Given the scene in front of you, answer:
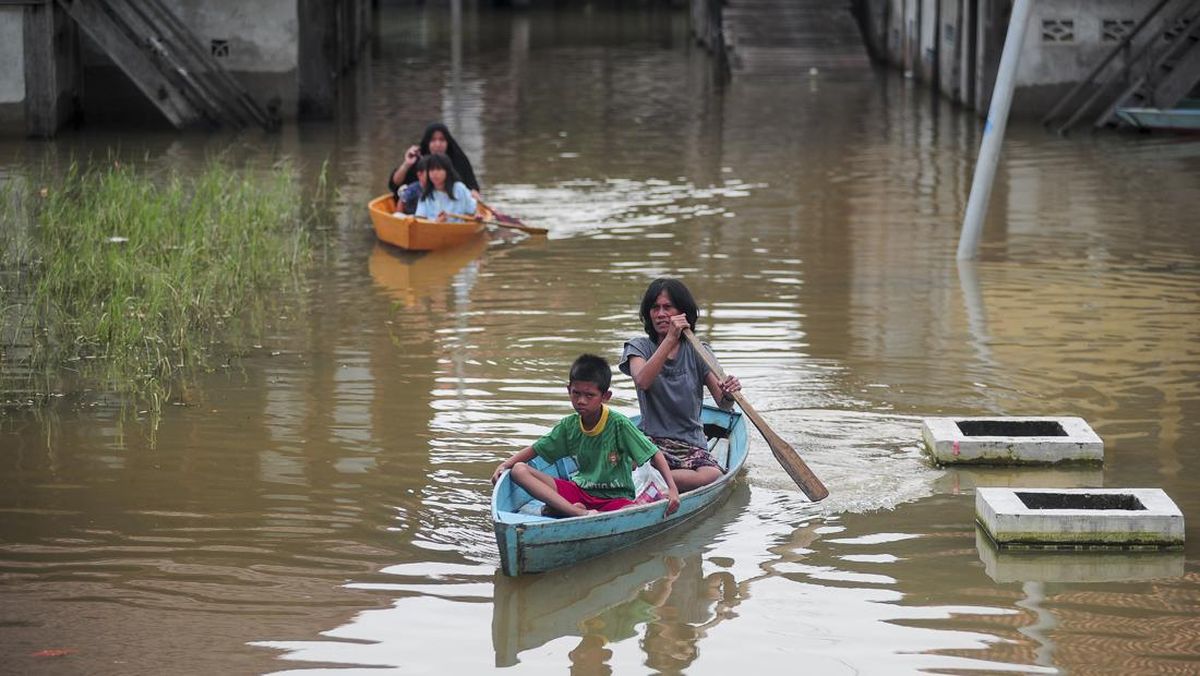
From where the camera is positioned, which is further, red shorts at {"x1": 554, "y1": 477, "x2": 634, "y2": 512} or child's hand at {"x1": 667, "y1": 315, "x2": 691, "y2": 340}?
child's hand at {"x1": 667, "y1": 315, "x2": 691, "y2": 340}

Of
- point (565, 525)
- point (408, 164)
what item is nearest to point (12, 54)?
point (408, 164)

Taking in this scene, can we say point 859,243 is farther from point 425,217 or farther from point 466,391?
point 466,391

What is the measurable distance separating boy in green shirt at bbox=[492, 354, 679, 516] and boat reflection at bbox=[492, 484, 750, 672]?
10.3 inches

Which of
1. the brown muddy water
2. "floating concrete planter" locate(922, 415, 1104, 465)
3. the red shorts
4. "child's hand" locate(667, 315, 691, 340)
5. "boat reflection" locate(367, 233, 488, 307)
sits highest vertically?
"child's hand" locate(667, 315, 691, 340)

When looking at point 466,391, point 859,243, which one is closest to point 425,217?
point 859,243

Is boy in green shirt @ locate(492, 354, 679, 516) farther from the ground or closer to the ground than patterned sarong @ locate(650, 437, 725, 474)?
farther from the ground

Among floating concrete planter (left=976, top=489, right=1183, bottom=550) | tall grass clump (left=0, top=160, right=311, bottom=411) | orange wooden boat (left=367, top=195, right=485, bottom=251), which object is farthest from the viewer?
orange wooden boat (left=367, top=195, right=485, bottom=251)

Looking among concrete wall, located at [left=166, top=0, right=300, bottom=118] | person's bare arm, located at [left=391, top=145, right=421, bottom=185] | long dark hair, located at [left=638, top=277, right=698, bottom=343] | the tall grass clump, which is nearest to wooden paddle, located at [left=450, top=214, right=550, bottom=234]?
person's bare arm, located at [left=391, top=145, right=421, bottom=185]

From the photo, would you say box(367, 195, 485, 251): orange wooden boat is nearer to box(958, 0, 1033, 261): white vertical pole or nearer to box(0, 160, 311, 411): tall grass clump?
box(0, 160, 311, 411): tall grass clump

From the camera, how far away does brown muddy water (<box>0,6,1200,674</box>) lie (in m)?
7.22

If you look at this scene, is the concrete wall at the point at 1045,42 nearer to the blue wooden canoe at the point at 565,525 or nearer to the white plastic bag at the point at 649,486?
the blue wooden canoe at the point at 565,525

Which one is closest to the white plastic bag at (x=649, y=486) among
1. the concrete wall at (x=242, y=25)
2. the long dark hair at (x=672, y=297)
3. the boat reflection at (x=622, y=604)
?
the boat reflection at (x=622, y=604)

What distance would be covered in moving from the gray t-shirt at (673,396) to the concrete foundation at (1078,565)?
5.02 ft

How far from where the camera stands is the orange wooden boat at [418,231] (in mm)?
15633
